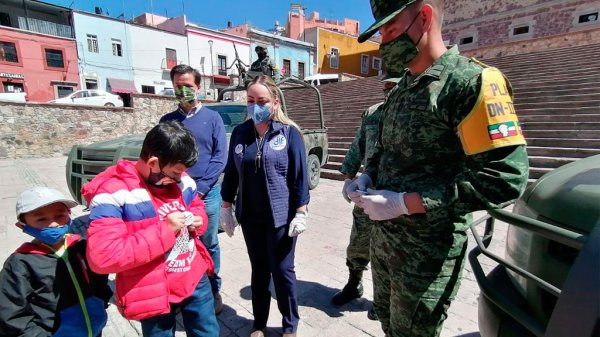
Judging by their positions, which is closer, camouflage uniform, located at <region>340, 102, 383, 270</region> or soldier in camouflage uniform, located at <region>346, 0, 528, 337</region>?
soldier in camouflage uniform, located at <region>346, 0, 528, 337</region>

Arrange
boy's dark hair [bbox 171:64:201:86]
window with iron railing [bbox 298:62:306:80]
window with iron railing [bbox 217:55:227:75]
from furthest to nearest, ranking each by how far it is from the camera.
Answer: window with iron railing [bbox 298:62:306:80] → window with iron railing [bbox 217:55:227:75] → boy's dark hair [bbox 171:64:201:86]

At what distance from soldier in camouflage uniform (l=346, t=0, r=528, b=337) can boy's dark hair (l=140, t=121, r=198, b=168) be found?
82cm

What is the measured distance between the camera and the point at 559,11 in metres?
19.5

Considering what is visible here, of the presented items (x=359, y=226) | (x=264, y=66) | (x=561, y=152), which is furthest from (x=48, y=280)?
(x=561, y=152)

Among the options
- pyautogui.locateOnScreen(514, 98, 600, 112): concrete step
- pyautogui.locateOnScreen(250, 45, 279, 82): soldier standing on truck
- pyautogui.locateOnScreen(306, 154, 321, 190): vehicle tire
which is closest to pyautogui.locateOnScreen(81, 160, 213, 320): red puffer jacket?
pyautogui.locateOnScreen(306, 154, 321, 190): vehicle tire

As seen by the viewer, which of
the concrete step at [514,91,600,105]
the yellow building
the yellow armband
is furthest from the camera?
the yellow building

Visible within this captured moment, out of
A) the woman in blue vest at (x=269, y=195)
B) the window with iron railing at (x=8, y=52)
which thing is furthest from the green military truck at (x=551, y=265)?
the window with iron railing at (x=8, y=52)

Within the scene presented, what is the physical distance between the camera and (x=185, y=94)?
255cm

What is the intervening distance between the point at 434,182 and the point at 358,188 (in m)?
0.42

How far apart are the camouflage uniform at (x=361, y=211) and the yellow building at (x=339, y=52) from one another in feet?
→ 113

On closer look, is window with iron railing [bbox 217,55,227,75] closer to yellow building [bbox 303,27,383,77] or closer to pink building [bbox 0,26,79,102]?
yellow building [bbox 303,27,383,77]

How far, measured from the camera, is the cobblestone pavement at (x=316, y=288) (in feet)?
7.77

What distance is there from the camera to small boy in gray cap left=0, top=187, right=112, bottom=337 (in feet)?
4.30

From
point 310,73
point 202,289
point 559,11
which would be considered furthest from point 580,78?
point 310,73
